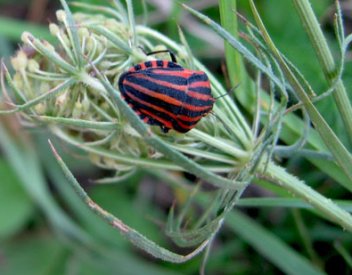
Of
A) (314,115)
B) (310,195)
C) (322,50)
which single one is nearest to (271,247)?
(310,195)

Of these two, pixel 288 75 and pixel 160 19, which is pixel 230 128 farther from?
pixel 160 19

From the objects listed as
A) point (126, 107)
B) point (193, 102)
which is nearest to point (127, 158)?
point (193, 102)

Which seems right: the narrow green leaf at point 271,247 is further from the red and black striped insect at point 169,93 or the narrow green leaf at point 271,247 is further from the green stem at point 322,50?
the red and black striped insect at point 169,93

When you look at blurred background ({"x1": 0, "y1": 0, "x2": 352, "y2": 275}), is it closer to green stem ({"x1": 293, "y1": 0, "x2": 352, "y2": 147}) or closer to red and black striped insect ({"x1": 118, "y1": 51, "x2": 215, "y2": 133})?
green stem ({"x1": 293, "y1": 0, "x2": 352, "y2": 147})

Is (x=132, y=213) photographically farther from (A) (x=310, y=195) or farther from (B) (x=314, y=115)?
(B) (x=314, y=115)

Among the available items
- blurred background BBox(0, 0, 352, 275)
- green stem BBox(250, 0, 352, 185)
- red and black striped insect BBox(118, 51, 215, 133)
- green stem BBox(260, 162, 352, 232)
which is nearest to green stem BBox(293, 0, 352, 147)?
green stem BBox(250, 0, 352, 185)
